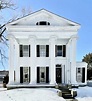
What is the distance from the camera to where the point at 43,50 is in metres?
25.4

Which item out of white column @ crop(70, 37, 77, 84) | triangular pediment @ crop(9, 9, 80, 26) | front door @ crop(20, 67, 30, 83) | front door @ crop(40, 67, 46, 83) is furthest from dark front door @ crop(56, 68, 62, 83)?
triangular pediment @ crop(9, 9, 80, 26)

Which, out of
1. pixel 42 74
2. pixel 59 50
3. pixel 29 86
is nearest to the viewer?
pixel 29 86

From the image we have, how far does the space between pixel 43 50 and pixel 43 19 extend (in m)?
3.33

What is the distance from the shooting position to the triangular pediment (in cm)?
2402

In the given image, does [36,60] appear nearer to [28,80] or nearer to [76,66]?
[28,80]

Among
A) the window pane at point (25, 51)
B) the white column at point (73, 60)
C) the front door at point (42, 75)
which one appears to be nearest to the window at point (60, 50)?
the front door at point (42, 75)

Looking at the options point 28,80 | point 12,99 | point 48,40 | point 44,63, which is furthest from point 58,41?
point 12,99

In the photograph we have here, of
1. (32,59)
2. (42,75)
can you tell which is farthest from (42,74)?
(32,59)

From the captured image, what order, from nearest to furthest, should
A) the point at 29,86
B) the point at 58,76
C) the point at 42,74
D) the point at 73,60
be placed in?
the point at 29,86 < the point at 73,60 < the point at 42,74 < the point at 58,76

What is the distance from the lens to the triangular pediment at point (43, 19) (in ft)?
78.8

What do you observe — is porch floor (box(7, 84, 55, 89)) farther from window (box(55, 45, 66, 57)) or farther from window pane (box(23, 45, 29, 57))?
window (box(55, 45, 66, 57))

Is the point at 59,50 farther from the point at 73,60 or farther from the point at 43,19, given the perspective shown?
the point at 43,19

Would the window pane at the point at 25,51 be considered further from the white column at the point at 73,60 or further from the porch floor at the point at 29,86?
the white column at the point at 73,60

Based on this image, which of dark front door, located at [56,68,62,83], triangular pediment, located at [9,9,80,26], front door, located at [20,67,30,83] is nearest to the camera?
triangular pediment, located at [9,9,80,26]
